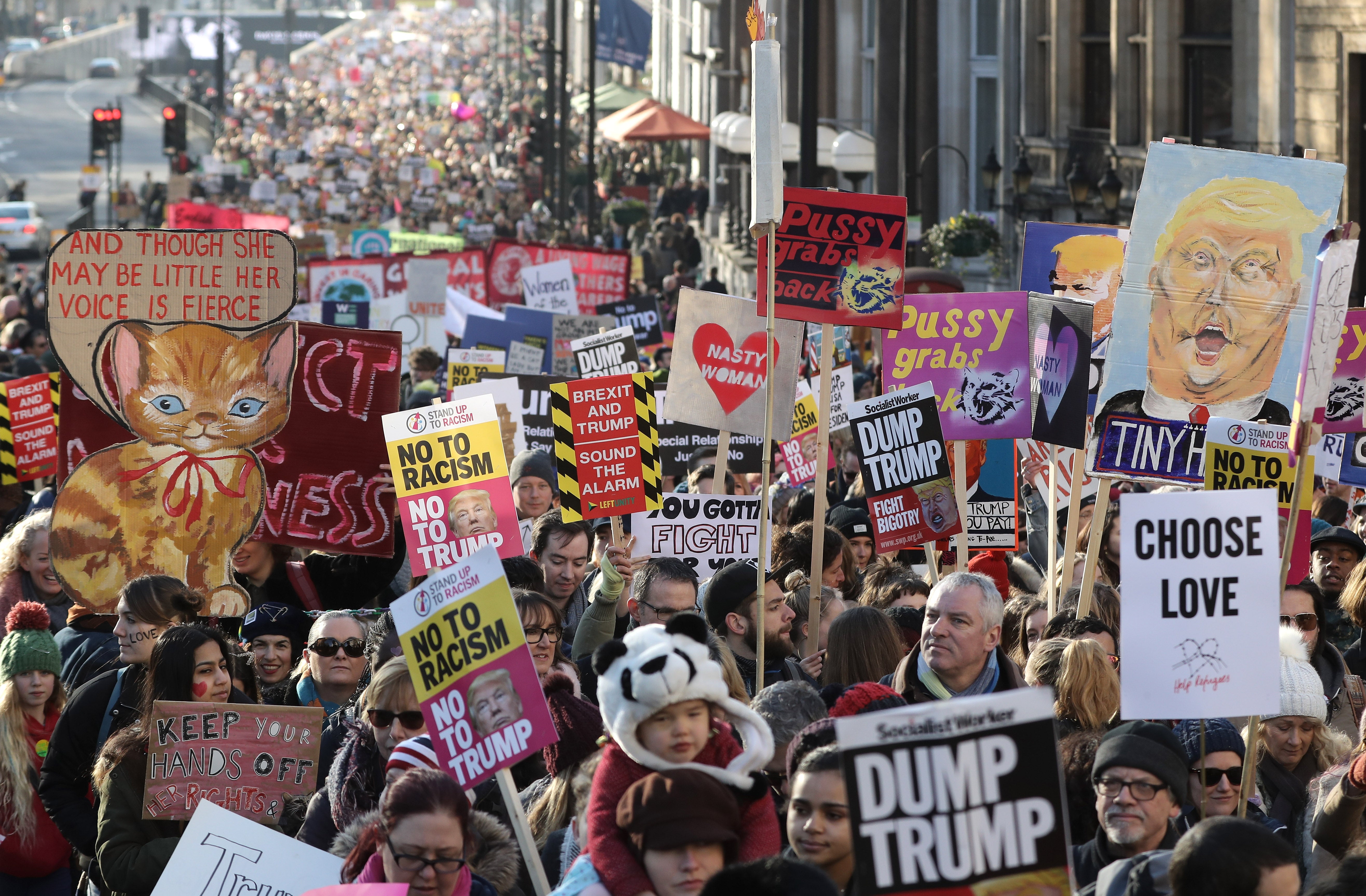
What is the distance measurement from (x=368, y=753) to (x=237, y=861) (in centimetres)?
51

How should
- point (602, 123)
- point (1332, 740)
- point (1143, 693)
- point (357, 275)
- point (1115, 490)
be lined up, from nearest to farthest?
point (1143, 693) < point (1332, 740) < point (1115, 490) < point (357, 275) < point (602, 123)

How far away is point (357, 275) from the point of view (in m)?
20.4

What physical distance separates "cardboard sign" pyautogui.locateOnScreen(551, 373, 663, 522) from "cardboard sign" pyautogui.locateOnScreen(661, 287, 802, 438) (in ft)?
0.79

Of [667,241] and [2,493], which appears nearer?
[2,493]

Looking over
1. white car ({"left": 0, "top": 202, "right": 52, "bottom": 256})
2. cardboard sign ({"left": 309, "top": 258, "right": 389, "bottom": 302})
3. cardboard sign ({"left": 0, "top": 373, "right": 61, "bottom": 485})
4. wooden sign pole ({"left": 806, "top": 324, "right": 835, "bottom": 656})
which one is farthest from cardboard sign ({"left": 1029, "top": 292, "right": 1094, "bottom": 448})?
white car ({"left": 0, "top": 202, "right": 52, "bottom": 256})

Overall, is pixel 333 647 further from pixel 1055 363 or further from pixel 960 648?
pixel 1055 363

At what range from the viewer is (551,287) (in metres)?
17.7

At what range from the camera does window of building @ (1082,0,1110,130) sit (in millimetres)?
23031

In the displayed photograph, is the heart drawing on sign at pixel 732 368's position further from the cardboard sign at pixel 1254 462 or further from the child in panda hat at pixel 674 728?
the child in panda hat at pixel 674 728

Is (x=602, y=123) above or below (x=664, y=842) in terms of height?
above

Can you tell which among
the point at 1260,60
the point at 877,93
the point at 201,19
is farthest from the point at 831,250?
the point at 201,19

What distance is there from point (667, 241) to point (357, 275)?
11479mm

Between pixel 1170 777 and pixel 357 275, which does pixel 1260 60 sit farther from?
pixel 1170 777

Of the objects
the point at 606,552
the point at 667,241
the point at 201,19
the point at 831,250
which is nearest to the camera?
the point at 606,552
